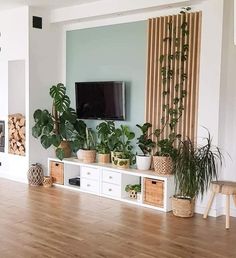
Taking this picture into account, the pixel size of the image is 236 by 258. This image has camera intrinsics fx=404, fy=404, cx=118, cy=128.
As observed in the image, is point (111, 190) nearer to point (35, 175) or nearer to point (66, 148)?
point (66, 148)

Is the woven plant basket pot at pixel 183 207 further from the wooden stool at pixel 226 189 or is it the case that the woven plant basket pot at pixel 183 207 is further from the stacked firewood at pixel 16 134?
the stacked firewood at pixel 16 134

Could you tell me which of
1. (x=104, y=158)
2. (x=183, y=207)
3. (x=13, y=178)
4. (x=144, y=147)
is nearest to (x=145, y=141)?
(x=144, y=147)

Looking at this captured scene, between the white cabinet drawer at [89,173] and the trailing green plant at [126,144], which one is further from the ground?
the trailing green plant at [126,144]

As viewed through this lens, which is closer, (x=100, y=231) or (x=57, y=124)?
(x=100, y=231)

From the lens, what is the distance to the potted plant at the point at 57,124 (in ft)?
19.3

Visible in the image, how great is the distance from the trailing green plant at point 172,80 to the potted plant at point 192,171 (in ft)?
1.09

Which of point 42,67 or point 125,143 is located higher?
point 42,67

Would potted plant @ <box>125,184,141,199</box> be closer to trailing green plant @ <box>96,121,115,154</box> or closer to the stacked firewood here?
trailing green plant @ <box>96,121,115,154</box>

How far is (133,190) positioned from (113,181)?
311 millimetres

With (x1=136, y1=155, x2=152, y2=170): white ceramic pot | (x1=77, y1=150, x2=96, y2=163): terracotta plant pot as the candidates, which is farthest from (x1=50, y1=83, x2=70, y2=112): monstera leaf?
(x1=136, y1=155, x2=152, y2=170): white ceramic pot

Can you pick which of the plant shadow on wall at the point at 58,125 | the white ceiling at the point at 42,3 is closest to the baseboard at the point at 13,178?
the plant shadow on wall at the point at 58,125

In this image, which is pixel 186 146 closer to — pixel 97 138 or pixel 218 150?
pixel 218 150

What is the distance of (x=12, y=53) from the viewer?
20.6 feet

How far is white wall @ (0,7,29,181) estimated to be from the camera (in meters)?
6.09
